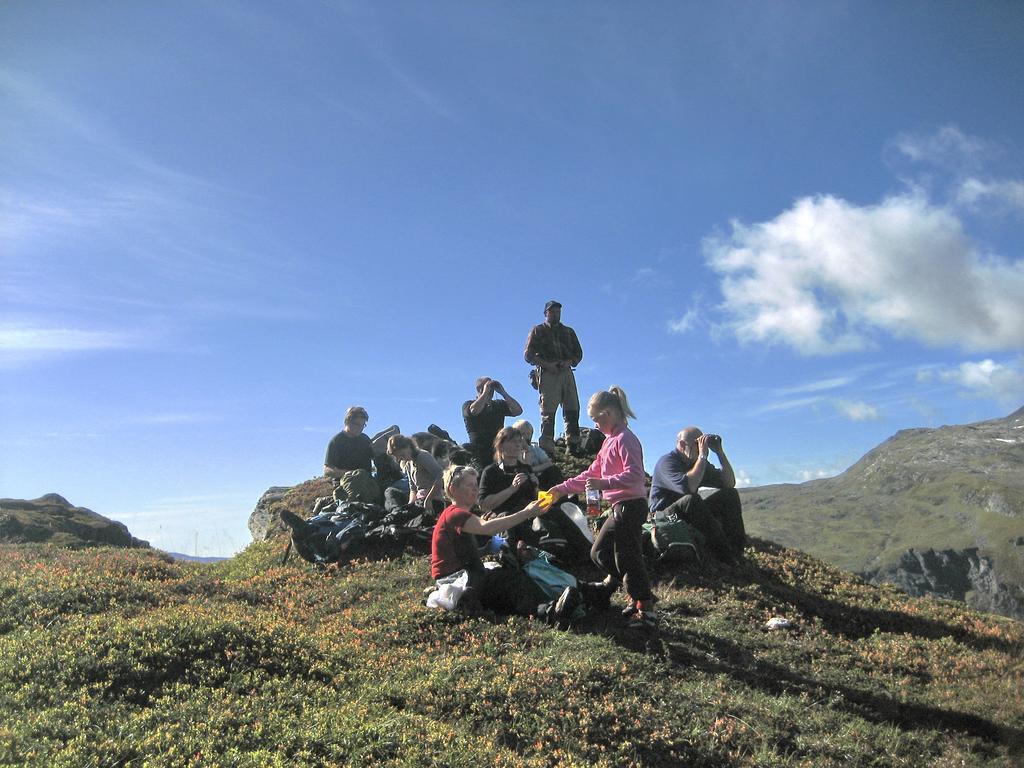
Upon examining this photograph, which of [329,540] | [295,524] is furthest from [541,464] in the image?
[295,524]

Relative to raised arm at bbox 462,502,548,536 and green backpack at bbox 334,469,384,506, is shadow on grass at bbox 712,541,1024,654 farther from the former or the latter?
green backpack at bbox 334,469,384,506

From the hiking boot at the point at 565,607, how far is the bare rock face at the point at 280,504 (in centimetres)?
1154

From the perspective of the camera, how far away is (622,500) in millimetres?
8727

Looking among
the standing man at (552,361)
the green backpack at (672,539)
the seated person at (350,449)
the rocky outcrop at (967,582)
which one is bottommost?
the rocky outcrop at (967,582)

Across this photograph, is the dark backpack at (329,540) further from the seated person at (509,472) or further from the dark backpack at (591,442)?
the dark backpack at (591,442)

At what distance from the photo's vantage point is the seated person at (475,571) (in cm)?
897

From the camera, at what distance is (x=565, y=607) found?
30.0 ft

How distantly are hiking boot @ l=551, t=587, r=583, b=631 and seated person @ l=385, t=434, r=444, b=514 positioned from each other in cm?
502

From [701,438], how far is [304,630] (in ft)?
23.1

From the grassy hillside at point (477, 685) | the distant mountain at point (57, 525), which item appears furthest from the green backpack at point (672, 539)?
the distant mountain at point (57, 525)

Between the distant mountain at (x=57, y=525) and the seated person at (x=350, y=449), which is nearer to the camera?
the seated person at (x=350, y=449)

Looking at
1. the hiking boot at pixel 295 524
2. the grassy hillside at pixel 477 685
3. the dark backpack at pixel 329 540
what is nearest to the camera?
the grassy hillside at pixel 477 685

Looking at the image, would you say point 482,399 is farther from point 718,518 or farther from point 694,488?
point 718,518

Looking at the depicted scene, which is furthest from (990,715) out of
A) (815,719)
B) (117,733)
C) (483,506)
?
(117,733)
